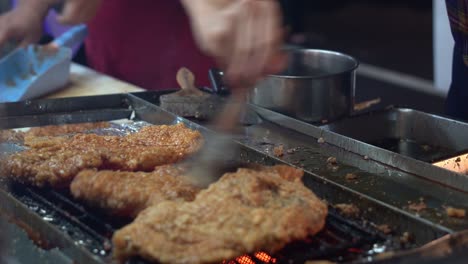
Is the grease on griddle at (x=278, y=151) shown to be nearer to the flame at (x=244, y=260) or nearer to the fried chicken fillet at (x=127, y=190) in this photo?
the fried chicken fillet at (x=127, y=190)

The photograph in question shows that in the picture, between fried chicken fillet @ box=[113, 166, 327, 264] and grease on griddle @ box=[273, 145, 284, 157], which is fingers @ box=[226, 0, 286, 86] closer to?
fried chicken fillet @ box=[113, 166, 327, 264]

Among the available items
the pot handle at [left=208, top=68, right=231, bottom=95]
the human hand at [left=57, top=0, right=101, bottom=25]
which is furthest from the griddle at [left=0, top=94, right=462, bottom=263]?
the human hand at [left=57, top=0, right=101, bottom=25]

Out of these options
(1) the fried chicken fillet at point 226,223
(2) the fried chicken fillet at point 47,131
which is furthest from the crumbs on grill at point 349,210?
(2) the fried chicken fillet at point 47,131

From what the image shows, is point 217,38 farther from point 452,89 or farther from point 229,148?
point 452,89

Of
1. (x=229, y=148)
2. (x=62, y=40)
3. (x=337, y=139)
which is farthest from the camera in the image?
(x=62, y=40)

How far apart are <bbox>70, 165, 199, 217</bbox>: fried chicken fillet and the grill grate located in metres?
0.05

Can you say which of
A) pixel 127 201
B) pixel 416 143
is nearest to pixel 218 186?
pixel 127 201

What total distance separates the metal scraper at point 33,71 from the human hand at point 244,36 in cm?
196

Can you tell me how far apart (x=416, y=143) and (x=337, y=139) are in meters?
0.45

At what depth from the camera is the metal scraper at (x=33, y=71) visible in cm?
375

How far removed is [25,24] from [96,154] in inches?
43.2

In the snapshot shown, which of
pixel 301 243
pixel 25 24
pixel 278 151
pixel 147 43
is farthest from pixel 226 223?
pixel 147 43

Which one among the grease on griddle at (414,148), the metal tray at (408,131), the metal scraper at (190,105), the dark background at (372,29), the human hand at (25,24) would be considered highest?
the human hand at (25,24)

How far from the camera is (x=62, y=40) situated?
14.2 feet
